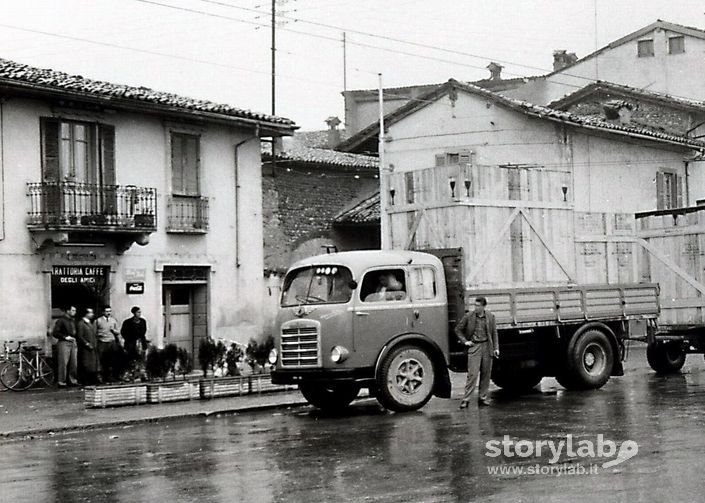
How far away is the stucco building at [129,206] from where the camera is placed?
23562 millimetres

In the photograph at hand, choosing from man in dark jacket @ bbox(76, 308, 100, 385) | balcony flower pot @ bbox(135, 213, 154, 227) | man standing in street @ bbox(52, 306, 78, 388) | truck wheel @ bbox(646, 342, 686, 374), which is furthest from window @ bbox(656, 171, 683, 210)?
man standing in street @ bbox(52, 306, 78, 388)

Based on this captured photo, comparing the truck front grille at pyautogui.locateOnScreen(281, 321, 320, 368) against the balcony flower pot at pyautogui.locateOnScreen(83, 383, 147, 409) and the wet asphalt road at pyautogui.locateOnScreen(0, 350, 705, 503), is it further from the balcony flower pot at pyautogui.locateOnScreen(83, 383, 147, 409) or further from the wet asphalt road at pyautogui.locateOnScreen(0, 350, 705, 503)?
the balcony flower pot at pyautogui.locateOnScreen(83, 383, 147, 409)

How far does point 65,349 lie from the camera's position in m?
23.2

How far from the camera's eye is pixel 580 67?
46.0 m

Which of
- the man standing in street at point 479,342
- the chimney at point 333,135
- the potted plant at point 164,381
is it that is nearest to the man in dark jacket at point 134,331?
the potted plant at point 164,381

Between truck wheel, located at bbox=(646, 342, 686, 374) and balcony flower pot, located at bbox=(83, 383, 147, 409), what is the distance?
967 cm

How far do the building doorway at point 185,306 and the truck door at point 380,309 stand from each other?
34.3 ft

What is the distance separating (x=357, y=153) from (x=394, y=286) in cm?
2462

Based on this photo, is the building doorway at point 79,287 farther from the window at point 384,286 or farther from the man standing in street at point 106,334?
the window at point 384,286

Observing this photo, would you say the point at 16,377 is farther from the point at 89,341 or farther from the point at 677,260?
the point at 677,260

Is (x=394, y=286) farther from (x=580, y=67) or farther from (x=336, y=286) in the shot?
(x=580, y=67)

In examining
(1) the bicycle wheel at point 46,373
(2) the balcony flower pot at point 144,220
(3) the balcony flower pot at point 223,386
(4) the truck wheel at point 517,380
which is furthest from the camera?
(2) the balcony flower pot at point 144,220

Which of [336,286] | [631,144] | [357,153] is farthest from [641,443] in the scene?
[357,153]

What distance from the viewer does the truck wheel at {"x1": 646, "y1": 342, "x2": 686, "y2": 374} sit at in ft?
73.7
